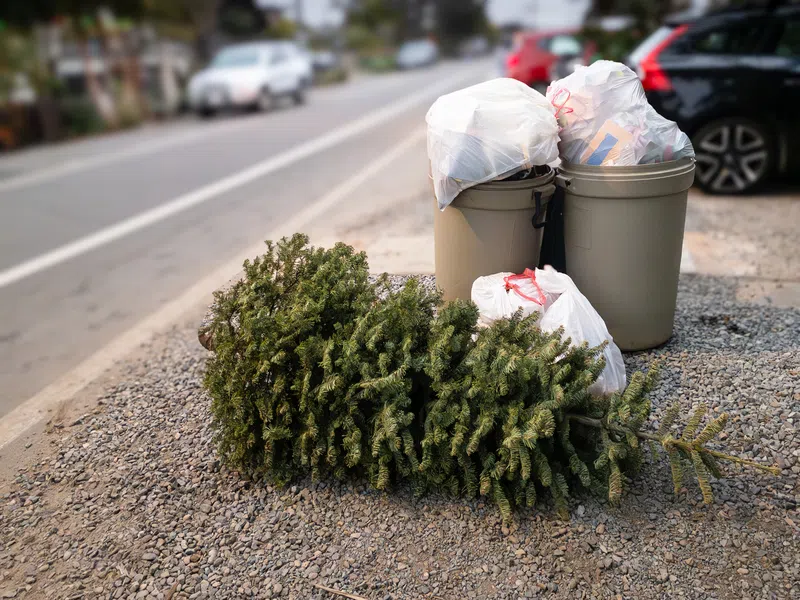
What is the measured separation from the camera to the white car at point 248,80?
1967 centimetres

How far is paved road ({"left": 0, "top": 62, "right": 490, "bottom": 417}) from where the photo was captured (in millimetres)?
5867

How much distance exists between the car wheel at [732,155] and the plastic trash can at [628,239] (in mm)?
4149

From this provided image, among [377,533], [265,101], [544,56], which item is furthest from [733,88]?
[265,101]

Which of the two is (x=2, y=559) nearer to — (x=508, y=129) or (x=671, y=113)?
(x=508, y=129)

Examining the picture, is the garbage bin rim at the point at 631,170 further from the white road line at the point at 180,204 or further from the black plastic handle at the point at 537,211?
the white road line at the point at 180,204

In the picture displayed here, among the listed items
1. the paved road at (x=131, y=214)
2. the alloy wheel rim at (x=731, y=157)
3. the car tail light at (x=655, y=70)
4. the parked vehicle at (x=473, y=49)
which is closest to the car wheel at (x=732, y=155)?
the alloy wheel rim at (x=731, y=157)

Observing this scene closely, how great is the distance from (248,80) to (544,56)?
8.20 metres

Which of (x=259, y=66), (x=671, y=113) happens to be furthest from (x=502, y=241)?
(x=259, y=66)

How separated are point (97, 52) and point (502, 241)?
22325 mm

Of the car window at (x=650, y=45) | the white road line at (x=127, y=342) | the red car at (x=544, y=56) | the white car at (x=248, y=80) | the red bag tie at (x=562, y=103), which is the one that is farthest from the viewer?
the white car at (x=248, y=80)

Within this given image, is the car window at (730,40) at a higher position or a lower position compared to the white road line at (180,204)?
higher

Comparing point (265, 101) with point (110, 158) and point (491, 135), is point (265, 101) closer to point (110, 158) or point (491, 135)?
point (110, 158)

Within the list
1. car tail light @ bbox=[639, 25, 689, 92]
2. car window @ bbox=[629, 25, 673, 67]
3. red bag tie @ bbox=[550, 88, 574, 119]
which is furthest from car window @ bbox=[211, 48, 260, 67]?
red bag tie @ bbox=[550, 88, 574, 119]

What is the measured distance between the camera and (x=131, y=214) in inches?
364
